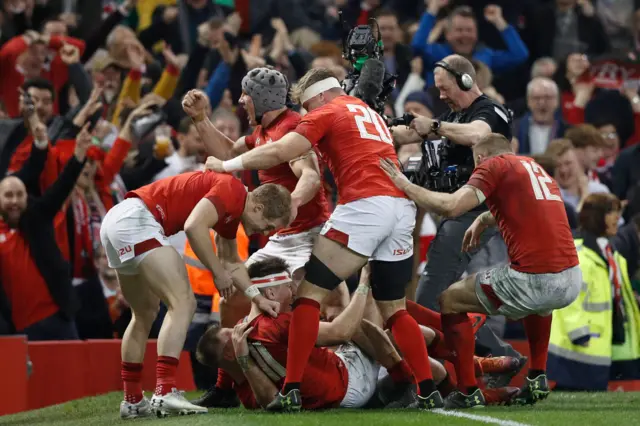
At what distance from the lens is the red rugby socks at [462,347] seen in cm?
881

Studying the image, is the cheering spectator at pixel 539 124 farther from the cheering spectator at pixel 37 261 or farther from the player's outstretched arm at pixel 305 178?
the player's outstretched arm at pixel 305 178

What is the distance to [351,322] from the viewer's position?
870cm

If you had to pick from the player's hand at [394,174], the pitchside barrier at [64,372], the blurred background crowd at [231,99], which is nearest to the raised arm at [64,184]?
the blurred background crowd at [231,99]

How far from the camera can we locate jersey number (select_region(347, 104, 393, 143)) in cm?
862

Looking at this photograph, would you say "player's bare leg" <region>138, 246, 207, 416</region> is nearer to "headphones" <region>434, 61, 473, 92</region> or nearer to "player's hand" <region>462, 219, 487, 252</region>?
"player's hand" <region>462, 219, 487, 252</region>

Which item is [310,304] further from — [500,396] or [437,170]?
[437,170]

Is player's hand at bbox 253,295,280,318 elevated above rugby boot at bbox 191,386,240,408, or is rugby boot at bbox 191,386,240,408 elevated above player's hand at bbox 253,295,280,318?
player's hand at bbox 253,295,280,318

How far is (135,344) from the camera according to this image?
29.1 feet

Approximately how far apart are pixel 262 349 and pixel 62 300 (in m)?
3.78

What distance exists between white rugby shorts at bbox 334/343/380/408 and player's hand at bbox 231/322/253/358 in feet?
2.47


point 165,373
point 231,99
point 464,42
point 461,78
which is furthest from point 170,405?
point 464,42

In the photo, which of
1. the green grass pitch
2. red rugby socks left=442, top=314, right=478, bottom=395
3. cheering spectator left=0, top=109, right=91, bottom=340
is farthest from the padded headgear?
cheering spectator left=0, top=109, right=91, bottom=340

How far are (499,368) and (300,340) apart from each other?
1.94 metres

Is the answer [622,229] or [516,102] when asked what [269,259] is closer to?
[622,229]
